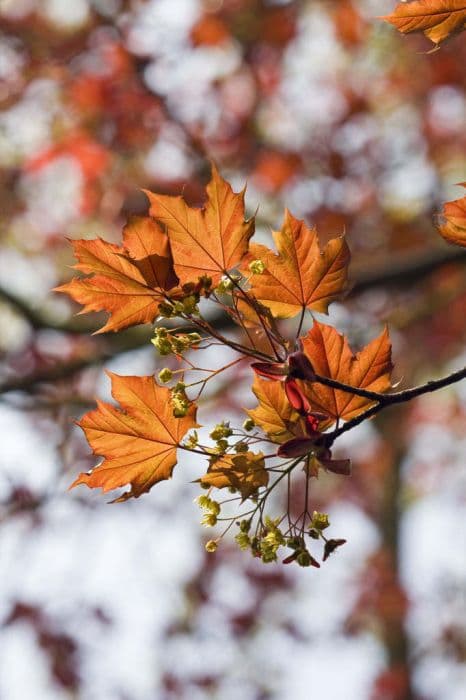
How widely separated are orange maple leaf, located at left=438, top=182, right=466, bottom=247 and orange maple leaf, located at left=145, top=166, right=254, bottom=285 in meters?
0.27

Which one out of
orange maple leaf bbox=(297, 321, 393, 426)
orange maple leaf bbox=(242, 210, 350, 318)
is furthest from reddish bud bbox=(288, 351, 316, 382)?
orange maple leaf bbox=(242, 210, 350, 318)

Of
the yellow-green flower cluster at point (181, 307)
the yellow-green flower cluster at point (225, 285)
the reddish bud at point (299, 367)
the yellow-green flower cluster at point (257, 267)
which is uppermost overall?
the yellow-green flower cluster at point (257, 267)

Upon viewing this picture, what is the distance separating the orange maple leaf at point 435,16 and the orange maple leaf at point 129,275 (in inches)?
17.8

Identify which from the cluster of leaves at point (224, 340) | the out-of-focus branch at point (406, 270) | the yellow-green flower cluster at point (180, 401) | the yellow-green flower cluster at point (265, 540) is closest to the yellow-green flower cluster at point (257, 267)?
the cluster of leaves at point (224, 340)

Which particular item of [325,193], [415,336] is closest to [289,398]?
[325,193]

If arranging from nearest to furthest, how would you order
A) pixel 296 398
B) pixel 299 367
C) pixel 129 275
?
1. pixel 299 367
2. pixel 296 398
3. pixel 129 275

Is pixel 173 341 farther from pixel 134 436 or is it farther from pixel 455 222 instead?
pixel 455 222

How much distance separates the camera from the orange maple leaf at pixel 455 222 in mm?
1037

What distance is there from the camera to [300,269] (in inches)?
45.8

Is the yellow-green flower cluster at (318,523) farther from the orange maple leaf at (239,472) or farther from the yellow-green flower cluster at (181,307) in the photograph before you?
the yellow-green flower cluster at (181,307)

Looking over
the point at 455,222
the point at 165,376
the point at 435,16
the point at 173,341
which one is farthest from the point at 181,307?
the point at 435,16

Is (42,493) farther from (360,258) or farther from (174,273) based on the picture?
(360,258)

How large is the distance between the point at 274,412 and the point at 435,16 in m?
0.60

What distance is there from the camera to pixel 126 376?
3.80ft
